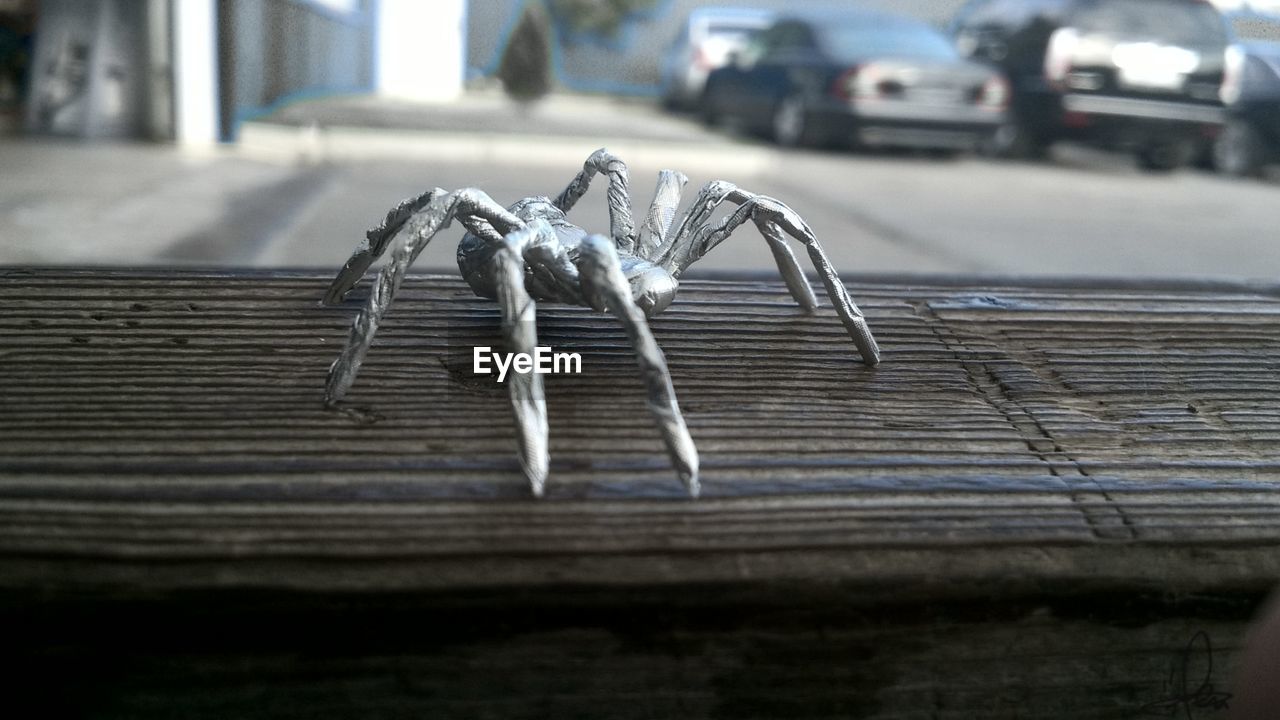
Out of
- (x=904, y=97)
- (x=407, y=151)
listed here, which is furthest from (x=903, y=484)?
(x=904, y=97)

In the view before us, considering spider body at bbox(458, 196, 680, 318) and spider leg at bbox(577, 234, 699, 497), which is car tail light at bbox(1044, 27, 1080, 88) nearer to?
spider body at bbox(458, 196, 680, 318)

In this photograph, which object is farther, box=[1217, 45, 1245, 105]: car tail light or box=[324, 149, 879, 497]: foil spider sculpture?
box=[1217, 45, 1245, 105]: car tail light

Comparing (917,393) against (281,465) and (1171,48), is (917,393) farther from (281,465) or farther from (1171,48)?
(1171,48)

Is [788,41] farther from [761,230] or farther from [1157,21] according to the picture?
[761,230]

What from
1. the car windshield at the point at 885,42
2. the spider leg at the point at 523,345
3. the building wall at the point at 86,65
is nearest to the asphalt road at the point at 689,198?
the building wall at the point at 86,65

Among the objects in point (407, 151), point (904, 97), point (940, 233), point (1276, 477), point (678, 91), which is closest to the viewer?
point (1276, 477)

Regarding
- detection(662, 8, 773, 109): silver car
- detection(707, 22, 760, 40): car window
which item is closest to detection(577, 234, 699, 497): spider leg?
detection(662, 8, 773, 109): silver car

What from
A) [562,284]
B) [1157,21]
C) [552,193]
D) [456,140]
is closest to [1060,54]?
[1157,21]
